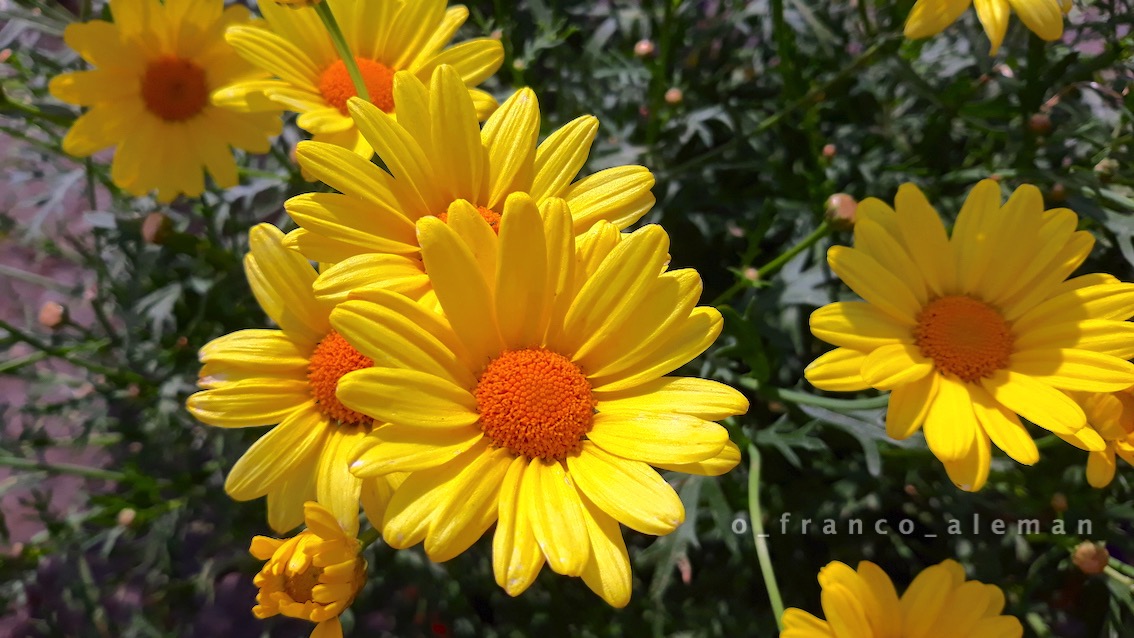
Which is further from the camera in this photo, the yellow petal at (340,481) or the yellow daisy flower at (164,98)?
the yellow daisy flower at (164,98)

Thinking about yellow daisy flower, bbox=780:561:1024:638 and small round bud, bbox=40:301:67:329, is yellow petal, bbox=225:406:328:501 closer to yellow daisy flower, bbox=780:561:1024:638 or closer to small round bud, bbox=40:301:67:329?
yellow daisy flower, bbox=780:561:1024:638

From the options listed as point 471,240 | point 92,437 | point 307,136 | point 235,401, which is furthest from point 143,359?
point 471,240

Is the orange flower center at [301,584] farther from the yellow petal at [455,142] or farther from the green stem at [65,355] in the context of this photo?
the green stem at [65,355]

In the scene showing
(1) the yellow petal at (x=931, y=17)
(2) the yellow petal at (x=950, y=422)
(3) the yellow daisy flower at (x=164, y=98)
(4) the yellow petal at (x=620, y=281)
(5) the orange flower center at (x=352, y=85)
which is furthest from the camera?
(3) the yellow daisy flower at (x=164, y=98)

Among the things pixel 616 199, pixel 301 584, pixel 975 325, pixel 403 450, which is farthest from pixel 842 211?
pixel 301 584

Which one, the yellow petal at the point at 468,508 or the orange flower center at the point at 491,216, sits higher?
the orange flower center at the point at 491,216

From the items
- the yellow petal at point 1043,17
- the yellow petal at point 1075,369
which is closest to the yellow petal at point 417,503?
the yellow petal at point 1075,369

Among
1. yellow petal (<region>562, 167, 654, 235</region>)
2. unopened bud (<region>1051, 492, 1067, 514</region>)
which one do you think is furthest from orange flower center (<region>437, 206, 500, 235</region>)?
unopened bud (<region>1051, 492, 1067, 514</region>)
